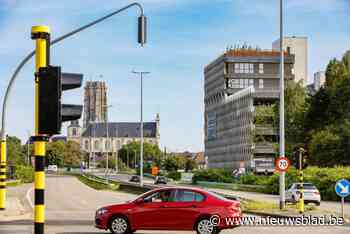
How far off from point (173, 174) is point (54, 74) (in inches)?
4762

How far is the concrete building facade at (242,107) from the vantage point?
12838 cm

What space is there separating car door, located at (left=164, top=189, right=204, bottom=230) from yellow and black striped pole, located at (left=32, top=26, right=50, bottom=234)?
12007 millimetres

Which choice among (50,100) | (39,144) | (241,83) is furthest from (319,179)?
(241,83)

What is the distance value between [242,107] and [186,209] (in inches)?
4696

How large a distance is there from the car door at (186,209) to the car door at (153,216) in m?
0.13

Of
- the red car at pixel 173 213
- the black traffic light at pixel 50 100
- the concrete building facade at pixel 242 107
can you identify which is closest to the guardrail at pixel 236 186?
the concrete building facade at pixel 242 107

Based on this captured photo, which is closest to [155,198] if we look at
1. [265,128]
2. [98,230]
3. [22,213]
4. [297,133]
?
[98,230]

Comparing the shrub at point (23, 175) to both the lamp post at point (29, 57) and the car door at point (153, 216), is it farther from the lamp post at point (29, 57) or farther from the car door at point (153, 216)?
the car door at point (153, 216)

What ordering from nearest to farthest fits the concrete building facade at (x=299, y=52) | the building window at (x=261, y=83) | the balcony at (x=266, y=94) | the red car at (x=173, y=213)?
the red car at (x=173, y=213) < the balcony at (x=266, y=94) < the building window at (x=261, y=83) < the concrete building facade at (x=299, y=52)

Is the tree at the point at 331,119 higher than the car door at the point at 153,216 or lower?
higher

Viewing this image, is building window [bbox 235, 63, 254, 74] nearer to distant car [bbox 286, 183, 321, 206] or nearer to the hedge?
the hedge

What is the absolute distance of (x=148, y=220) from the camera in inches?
830

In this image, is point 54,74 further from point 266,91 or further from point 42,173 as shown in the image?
point 266,91

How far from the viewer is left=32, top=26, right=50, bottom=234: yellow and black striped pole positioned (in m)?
8.97
